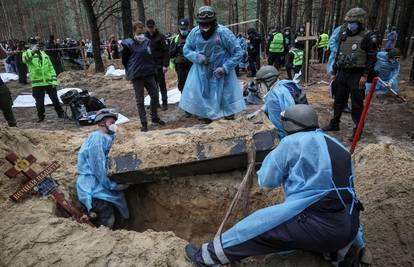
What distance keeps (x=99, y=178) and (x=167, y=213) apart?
39.0 inches

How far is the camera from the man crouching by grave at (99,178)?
357cm

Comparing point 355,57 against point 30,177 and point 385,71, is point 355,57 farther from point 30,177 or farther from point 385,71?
point 30,177

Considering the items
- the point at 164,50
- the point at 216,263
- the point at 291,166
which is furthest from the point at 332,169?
the point at 164,50

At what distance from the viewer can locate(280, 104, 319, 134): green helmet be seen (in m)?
2.37

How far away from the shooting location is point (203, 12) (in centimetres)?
484

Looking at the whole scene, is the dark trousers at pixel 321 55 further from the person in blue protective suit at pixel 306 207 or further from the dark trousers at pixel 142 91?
the person in blue protective suit at pixel 306 207

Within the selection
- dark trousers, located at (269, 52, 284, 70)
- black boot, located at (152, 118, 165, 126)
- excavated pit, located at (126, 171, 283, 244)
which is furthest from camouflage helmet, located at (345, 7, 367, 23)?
dark trousers, located at (269, 52, 284, 70)

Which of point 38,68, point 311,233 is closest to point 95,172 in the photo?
point 311,233

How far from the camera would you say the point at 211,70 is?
5.23m

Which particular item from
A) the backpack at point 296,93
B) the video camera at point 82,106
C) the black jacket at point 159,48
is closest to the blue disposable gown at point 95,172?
the backpack at point 296,93

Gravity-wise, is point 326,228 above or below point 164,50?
below

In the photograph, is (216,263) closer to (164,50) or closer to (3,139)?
(3,139)

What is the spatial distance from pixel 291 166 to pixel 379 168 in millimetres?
2177

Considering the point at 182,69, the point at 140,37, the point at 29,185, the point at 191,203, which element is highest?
the point at 140,37
